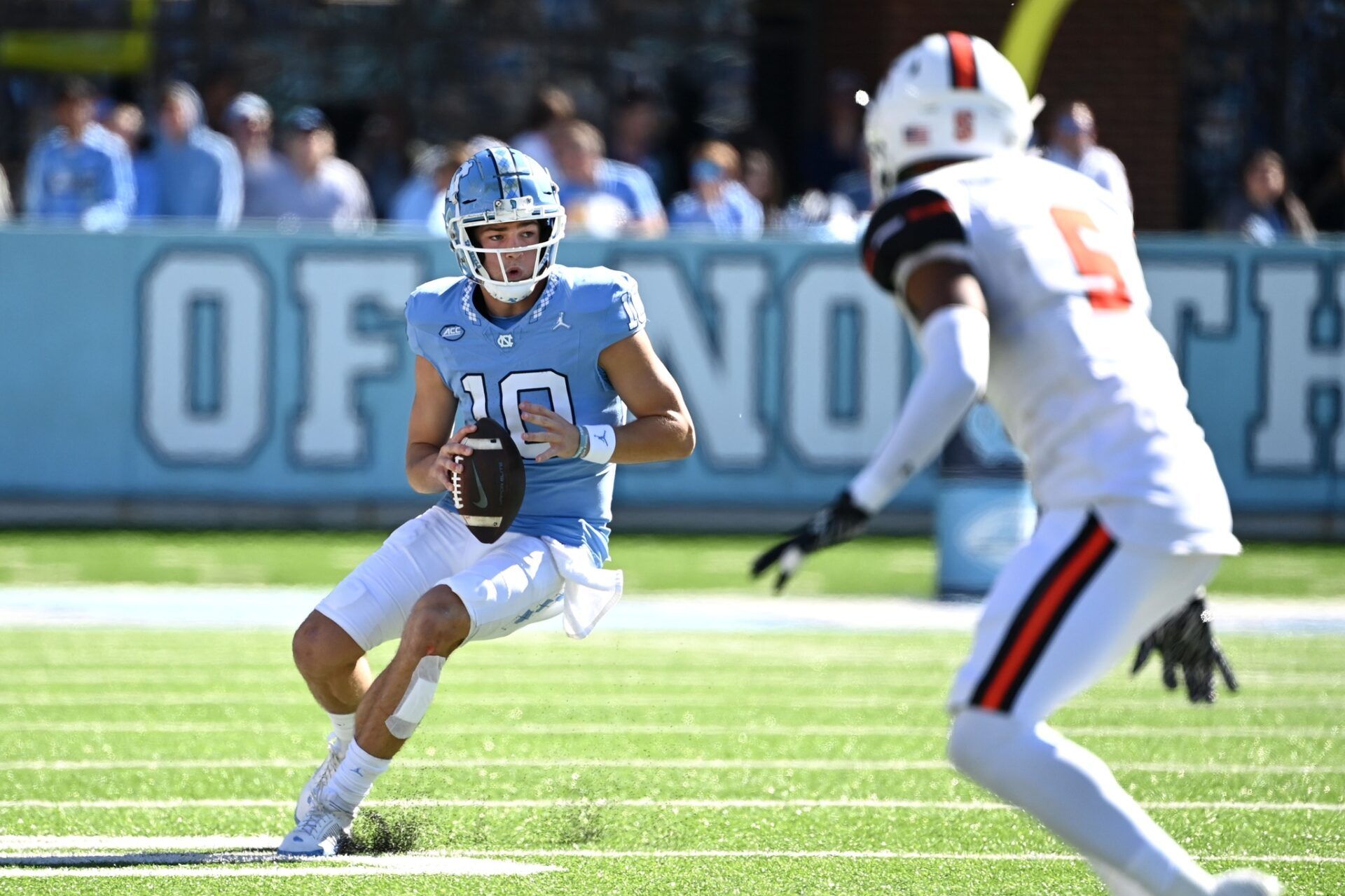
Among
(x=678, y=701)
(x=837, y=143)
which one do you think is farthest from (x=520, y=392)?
(x=837, y=143)

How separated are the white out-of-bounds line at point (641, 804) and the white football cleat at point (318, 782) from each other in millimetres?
516

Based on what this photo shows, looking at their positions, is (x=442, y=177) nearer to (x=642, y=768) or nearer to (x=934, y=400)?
(x=642, y=768)

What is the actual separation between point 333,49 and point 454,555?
493 inches

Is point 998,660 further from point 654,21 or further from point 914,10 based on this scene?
point 654,21

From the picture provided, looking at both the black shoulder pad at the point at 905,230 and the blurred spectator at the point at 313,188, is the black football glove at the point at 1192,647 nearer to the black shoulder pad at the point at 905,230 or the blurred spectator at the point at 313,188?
the black shoulder pad at the point at 905,230

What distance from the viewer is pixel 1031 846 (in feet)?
17.3

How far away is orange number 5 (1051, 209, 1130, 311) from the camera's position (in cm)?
394

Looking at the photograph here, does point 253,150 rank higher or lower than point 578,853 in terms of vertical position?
higher

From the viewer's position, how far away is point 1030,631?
12.3 ft

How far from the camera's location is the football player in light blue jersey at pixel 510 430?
5.05m

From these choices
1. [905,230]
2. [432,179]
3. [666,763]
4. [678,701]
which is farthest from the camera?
[432,179]

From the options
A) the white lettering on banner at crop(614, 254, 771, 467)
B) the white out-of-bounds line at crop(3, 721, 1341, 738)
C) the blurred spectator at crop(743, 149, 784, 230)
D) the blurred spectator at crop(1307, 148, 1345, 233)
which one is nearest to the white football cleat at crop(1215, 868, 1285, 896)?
the white out-of-bounds line at crop(3, 721, 1341, 738)

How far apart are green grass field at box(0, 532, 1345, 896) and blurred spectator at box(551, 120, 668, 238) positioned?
3809mm

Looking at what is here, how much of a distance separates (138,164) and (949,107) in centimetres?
1032
